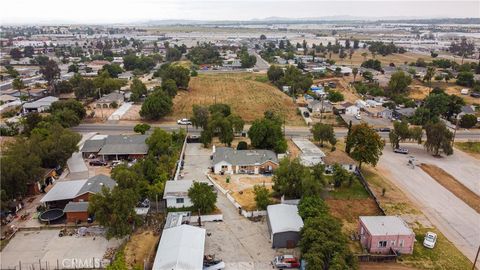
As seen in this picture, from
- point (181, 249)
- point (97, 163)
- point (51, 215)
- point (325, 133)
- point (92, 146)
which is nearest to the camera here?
point (181, 249)

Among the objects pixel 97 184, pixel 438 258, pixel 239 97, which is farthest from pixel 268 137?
pixel 239 97

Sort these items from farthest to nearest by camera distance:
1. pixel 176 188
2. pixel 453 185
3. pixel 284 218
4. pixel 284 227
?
1. pixel 453 185
2. pixel 176 188
3. pixel 284 218
4. pixel 284 227

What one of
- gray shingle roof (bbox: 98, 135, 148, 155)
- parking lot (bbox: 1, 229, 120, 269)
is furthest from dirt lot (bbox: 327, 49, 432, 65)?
parking lot (bbox: 1, 229, 120, 269)

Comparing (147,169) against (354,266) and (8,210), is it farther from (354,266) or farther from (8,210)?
(354,266)

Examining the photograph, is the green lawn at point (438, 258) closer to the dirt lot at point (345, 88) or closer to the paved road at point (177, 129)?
the paved road at point (177, 129)

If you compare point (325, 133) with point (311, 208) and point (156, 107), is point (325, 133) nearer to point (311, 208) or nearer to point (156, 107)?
point (311, 208)

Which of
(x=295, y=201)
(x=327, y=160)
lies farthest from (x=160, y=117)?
(x=295, y=201)

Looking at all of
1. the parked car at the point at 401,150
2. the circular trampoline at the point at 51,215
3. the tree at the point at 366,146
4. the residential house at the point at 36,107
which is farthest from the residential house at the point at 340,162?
the residential house at the point at 36,107
